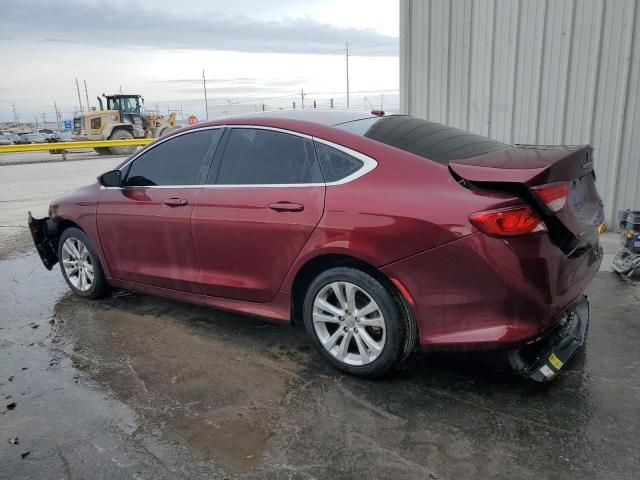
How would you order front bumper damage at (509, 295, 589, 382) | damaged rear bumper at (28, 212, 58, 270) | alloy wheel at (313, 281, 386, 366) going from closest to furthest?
1. front bumper damage at (509, 295, 589, 382)
2. alloy wheel at (313, 281, 386, 366)
3. damaged rear bumper at (28, 212, 58, 270)

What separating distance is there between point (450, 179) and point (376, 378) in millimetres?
1266

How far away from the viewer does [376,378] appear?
3139 millimetres

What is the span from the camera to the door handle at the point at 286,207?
3.20 meters

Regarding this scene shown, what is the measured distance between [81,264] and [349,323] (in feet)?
9.38

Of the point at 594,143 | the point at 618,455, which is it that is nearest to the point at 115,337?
the point at 618,455

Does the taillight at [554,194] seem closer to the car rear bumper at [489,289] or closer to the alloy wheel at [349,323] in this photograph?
the car rear bumper at [489,289]

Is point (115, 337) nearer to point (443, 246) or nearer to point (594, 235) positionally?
point (443, 246)

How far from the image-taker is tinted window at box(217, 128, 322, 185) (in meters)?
3.31

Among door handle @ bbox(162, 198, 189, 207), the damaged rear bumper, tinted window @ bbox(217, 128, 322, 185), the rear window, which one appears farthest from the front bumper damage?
the damaged rear bumper

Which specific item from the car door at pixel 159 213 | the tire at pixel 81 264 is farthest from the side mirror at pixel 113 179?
the tire at pixel 81 264

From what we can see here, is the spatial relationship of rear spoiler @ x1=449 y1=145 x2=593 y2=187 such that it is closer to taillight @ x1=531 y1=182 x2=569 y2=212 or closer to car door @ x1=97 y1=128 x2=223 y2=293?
taillight @ x1=531 y1=182 x2=569 y2=212

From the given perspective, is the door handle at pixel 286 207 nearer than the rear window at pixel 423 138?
No

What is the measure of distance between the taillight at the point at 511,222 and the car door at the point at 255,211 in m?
0.99

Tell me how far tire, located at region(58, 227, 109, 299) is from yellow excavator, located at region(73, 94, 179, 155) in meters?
20.2
